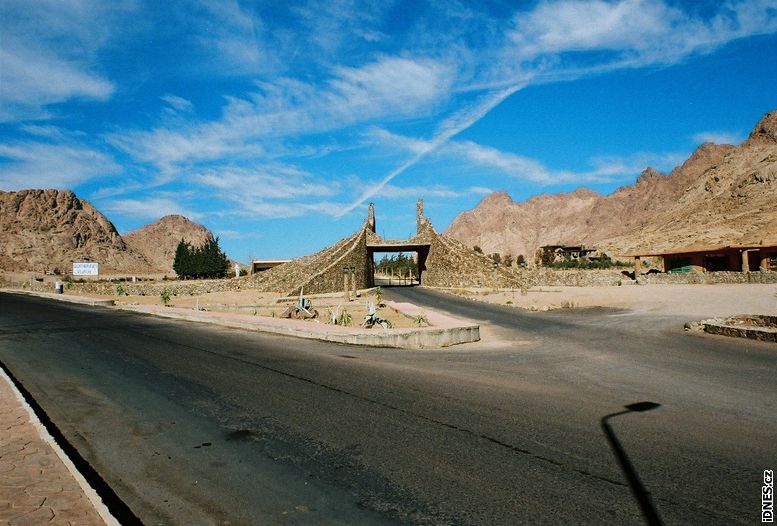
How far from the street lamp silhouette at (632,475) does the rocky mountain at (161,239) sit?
162168 mm

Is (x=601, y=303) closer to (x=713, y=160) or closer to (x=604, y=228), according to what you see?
(x=604, y=228)

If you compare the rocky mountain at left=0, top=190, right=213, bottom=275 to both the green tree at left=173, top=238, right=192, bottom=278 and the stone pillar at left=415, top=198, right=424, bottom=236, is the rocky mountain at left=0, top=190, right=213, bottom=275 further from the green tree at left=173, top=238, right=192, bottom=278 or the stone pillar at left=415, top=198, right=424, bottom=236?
the stone pillar at left=415, top=198, right=424, bottom=236

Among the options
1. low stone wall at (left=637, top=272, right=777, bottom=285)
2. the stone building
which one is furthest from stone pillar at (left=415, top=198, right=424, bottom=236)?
low stone wall at (left=637, top=272, right=777, bottom=285)

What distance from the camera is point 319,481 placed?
441 centimetres

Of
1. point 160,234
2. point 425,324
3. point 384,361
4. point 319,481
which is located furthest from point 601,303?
point 160,234

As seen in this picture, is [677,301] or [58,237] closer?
[677,301]

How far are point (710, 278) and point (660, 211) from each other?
10246 centimetres

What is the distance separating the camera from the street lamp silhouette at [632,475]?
3791 millimetres

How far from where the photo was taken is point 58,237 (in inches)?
4966

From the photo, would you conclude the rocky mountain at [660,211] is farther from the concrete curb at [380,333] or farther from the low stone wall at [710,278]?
the concrete curb at [380,333]

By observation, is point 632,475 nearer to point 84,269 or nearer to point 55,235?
point 84,269

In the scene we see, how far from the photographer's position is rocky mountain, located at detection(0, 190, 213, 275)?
11469cm

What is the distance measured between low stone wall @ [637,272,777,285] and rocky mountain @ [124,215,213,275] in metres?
142

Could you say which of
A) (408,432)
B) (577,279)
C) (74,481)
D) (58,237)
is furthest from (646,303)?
(58,237)
